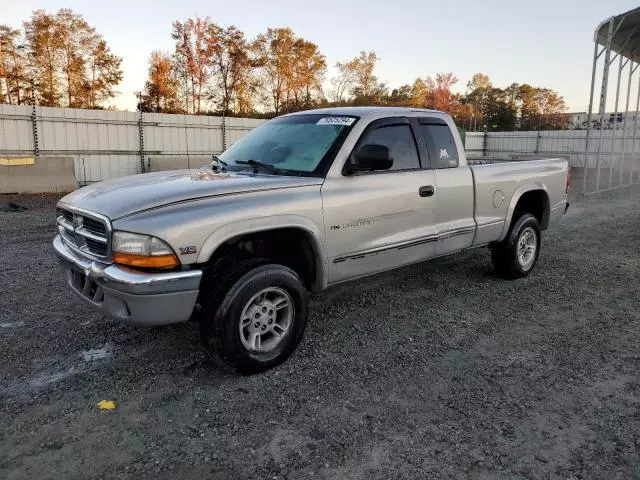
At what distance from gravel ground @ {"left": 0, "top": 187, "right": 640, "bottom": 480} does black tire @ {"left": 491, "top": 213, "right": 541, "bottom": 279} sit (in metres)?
0.49

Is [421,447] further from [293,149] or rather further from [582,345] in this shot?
[293,149]

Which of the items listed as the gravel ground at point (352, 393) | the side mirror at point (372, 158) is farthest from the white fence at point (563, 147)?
the side mirror at point (372, 158)

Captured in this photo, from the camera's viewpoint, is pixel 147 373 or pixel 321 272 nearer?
pixel 147 373

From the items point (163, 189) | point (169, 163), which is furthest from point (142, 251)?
point (169, 163)

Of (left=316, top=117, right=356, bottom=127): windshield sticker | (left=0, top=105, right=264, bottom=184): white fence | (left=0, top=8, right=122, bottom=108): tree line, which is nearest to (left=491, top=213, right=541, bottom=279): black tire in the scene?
(left=316, top=117, right=356, bottom=127): windshield sticker

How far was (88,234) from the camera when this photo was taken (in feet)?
11.0

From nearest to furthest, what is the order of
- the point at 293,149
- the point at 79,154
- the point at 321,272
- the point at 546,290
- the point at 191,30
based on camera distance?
the point at 321,272 → the point at 293,149 → the point at 546,290 → the point at 79,154 → the point at 191,30

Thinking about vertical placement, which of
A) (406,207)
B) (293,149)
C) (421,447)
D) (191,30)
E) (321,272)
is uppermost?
(191,30)

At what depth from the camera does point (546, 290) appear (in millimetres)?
5535

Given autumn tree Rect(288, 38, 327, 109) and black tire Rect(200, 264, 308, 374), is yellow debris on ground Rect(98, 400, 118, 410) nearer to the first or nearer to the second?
black tire Rect(200, 264, 308, 374)

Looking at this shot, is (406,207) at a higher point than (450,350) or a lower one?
higher

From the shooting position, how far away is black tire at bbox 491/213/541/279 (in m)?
5.71

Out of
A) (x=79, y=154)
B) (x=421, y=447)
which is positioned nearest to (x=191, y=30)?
(x=79, y=154)

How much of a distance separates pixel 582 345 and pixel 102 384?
3.70 m
